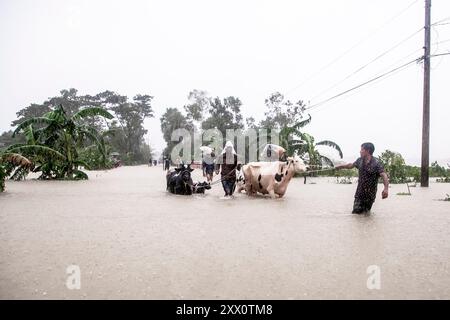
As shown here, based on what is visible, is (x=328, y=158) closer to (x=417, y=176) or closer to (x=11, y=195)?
(x=417, y=176)

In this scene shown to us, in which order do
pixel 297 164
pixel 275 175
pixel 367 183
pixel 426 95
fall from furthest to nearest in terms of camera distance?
pixel 426 95, pixel 275 175, pixel 297 164, pixel 367 183

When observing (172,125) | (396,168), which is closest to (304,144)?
(396,168)

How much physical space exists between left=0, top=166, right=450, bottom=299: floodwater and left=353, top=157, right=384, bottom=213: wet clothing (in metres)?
0.38

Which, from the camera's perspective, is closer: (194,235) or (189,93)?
(194,235)

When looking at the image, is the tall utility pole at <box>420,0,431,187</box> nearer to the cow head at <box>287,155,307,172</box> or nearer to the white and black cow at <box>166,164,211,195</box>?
the cow head at <box>287,155,307,172</box>

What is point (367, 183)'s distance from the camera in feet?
28.4

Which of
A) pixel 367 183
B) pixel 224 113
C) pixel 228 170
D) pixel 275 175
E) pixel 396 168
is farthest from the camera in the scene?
pixel 224 113

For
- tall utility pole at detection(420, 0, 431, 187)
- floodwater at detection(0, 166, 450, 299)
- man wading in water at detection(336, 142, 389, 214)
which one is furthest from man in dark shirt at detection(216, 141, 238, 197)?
tall utility pole at detection(420, 0, 431, 187)

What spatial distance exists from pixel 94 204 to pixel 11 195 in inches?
155

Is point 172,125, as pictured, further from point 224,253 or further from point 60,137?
point 224,253

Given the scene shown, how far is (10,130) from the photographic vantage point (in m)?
74.6

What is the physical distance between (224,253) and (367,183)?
4699mm
